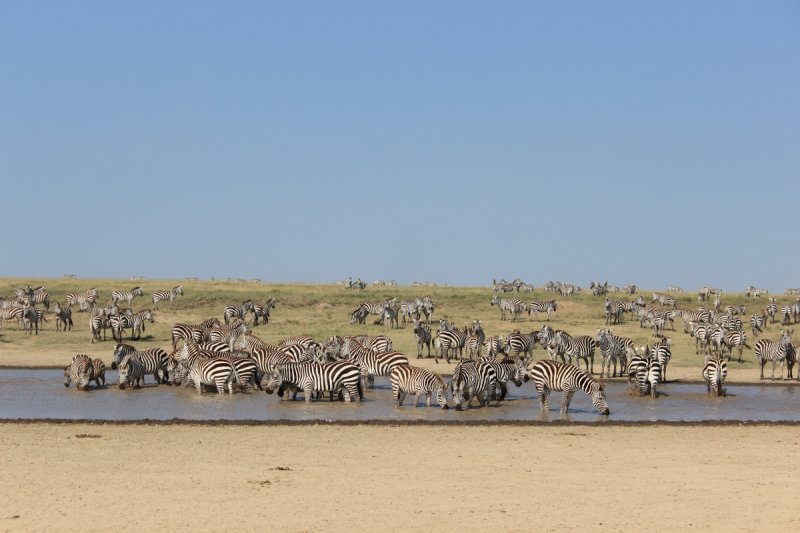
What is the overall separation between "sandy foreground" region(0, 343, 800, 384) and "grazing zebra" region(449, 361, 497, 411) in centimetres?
485

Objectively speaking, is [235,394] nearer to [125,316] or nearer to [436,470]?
[436,470]

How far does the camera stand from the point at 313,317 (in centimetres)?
4091

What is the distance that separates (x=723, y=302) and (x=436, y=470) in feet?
135

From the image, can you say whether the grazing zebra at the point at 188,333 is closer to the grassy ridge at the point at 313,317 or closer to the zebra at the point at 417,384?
the grassy ridge at the point at 313,317

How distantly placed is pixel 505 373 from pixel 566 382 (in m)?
2.23

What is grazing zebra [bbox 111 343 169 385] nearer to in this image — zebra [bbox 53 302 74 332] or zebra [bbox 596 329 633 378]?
zebra [bbox 596 329 633 378]

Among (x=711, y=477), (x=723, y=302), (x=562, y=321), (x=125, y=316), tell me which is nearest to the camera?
(x=711, y=477)

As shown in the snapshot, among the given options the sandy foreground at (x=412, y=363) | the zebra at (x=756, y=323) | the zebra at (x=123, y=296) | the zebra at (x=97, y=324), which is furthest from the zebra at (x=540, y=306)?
the zebra at (x=123, y=296)

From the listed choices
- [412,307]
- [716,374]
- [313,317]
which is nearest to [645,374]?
[716,374]

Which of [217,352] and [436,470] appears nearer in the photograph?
[436,470]

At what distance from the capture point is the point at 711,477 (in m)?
11.1

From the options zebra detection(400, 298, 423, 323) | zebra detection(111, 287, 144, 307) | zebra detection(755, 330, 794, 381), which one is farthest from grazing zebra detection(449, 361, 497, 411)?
zebra detection(111, 287, 144, 307)

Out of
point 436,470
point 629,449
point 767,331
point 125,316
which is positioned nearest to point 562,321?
point 767,331

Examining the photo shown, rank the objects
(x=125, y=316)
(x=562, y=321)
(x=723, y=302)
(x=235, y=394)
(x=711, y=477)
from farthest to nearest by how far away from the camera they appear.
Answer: (x=723, y=302) → (x=562, y=321) → (x=125, y=316) → (x=235, y=394) → (x=711, y=477)
